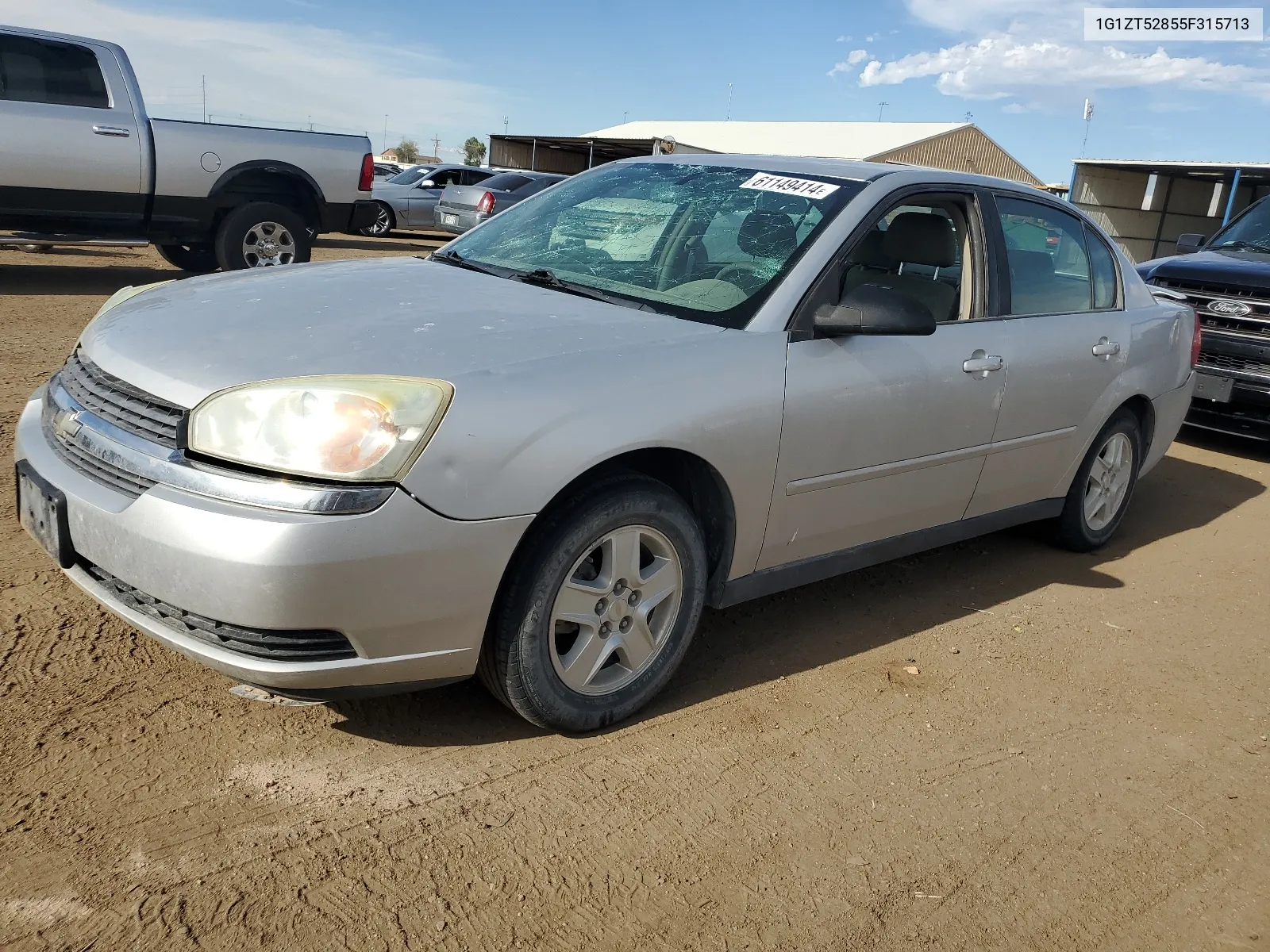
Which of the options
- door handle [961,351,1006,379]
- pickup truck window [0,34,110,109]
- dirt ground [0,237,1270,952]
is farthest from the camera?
pickup truck window [0,34,110,109]

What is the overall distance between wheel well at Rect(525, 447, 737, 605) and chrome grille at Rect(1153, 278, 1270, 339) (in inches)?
226

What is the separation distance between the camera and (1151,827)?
3.06 meters

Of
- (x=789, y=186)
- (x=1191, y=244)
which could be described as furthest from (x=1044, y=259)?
(x=1191, y=244)

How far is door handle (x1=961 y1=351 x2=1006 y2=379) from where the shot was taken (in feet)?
13.2

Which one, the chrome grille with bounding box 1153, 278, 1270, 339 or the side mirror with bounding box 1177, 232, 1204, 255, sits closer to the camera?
the chrome grille with bounding box 1153, 278, 1270, 339

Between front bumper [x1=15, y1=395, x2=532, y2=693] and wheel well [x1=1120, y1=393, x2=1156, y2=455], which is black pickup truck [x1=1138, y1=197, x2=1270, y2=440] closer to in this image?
wheel well [x1=1120, y1=393, x2=1156, y2=455]

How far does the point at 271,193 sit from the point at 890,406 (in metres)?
8.69

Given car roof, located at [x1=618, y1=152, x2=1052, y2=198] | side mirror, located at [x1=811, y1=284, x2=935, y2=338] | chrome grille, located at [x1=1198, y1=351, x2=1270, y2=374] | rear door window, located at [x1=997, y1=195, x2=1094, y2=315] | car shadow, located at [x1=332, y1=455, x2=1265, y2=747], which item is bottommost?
car shadow, located at [x1=332, y1=455, x2=1265, y2=747]

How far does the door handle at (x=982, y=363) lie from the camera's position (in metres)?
4.02

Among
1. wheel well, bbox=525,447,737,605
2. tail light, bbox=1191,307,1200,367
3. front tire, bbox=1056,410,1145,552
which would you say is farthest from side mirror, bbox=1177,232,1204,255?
wheel well, bbox=525,447,737,605

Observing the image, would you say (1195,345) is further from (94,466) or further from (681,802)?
(94,466)

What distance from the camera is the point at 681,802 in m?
2.90

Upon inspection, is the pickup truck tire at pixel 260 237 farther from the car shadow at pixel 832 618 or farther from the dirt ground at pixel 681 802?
the car shadow at pixel 832 618

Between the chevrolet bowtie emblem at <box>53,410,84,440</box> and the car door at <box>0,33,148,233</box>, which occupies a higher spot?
the car door at <box>0,33,148,233</box>
